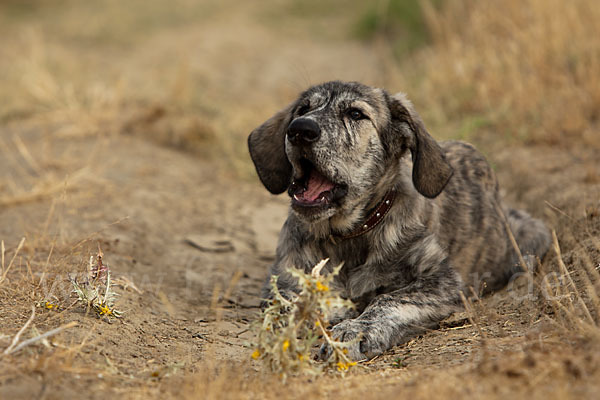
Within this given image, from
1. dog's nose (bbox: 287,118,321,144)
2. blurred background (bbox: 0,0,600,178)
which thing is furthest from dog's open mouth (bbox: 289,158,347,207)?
Answer: blurred background (bbox: 0,0,600,178)

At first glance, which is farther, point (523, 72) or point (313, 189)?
point (523, 72)

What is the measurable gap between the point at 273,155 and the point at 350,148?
70cm

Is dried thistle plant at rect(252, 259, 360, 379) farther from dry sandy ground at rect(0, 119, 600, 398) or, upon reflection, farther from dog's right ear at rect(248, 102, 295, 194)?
dog's right ear at rect(248, 102, 295, 194)

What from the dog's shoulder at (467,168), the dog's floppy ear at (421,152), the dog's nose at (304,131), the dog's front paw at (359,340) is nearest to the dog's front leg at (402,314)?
the dog's front paw at (359,340)

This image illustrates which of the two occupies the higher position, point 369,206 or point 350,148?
point 350,148

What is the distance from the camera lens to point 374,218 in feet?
13.9

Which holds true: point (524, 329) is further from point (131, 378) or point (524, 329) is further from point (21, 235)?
point (21, 235)

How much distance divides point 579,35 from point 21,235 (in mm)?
6610

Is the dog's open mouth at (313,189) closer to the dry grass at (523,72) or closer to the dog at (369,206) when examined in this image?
the dog at (369,206)

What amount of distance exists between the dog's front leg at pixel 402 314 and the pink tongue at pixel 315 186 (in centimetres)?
72

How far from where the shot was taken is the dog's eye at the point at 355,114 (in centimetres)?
427

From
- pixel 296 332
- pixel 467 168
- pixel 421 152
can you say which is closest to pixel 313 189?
pixel 421 152

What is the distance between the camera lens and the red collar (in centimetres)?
422

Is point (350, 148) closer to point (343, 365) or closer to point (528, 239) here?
point (343, 365)
